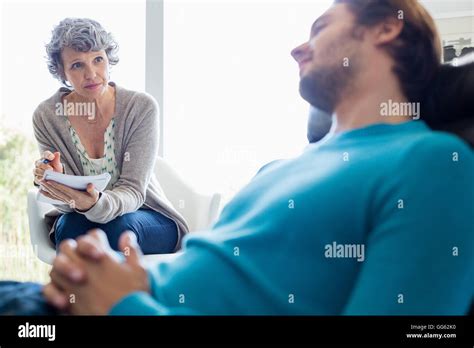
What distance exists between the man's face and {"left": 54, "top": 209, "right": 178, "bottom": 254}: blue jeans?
462 mm

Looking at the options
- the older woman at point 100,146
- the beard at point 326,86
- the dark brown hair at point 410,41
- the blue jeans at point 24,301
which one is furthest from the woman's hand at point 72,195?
the dark brown hair at point 410,41

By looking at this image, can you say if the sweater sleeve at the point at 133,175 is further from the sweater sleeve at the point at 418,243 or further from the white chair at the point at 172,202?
the sweater sleeve at the point at 418,243

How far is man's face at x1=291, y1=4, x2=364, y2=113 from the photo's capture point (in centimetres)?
142

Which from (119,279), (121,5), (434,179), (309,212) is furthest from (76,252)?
(434,179)

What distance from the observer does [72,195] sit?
4.91 feet

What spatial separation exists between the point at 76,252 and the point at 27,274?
0.60 ft

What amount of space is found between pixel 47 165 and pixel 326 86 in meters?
0.70

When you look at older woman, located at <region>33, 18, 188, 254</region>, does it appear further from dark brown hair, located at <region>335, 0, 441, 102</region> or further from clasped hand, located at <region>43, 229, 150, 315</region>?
dark brown hair, located at <region>335, 0, 441, 102</region>

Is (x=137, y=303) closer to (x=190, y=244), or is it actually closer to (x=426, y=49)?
(x=190, y=244)

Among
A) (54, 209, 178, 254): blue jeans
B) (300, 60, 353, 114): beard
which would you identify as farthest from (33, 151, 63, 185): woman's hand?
(300, 60, 353, 114): beard

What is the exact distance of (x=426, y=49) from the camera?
1.40 meters

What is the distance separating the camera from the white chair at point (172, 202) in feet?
4.91

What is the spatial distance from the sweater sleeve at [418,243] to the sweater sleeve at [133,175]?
570 millimetres

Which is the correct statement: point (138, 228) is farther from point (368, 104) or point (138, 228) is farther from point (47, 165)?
point (368, 104)
